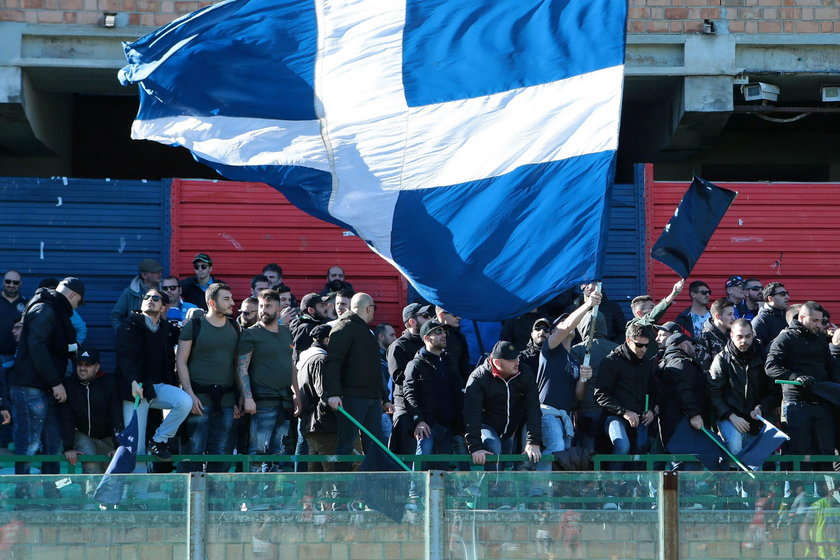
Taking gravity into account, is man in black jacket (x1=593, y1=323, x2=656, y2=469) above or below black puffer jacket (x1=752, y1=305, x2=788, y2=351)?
below

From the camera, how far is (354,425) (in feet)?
34.1

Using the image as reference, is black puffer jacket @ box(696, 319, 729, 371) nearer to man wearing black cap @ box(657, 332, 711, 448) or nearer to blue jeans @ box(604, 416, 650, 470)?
man wearing black cap @ box(657, 332, 711, 448)

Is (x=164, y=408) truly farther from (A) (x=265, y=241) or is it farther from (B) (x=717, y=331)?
(B) (x=717, y=331)

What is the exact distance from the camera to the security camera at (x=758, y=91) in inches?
661

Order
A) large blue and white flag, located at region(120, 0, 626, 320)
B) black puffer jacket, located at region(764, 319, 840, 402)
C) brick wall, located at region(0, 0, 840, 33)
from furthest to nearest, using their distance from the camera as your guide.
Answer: brick wall, located at region(0, 0, 840, 33) < black puffer jacket, located at region(764, 319, 840, 402) < large blue and white flag, located at region(120, 0, 626, 320)

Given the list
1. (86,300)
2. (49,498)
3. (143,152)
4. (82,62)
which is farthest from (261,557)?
(143,152)

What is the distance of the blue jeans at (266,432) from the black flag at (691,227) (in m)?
3.43

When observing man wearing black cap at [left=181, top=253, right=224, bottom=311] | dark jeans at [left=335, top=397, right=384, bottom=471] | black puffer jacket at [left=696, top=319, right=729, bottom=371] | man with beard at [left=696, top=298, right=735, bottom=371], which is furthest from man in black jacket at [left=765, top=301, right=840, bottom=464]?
man wearing black cap at [left=181, top=253, right=224, bottom=311]

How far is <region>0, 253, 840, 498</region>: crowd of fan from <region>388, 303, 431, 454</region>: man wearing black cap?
0.06 feet

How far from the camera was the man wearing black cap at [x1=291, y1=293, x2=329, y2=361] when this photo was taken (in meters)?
11.7

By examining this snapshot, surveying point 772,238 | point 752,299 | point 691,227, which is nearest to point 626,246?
point 772,238

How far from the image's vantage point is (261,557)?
8125mm

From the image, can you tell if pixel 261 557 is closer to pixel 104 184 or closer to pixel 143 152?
pixel 104 184

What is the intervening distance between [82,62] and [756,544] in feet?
36.5
